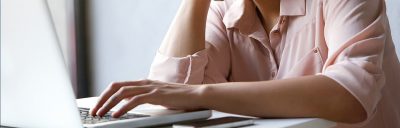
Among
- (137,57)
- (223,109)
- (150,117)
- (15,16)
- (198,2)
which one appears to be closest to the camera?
(15,16)

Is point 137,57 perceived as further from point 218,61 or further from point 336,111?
point 336,111

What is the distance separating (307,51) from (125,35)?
1.35 m

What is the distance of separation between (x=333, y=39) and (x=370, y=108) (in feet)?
0.51

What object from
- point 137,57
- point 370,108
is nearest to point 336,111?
point 370,108

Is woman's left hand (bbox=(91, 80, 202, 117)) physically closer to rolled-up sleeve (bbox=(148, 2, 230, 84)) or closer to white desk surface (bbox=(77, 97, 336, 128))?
white desk surface (bbox=(77, 97, 336, 128))

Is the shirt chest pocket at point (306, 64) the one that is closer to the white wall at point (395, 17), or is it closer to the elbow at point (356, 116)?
the elbow at point (356, 116)

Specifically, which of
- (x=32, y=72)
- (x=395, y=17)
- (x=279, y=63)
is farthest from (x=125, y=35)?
(x=32, y=72)

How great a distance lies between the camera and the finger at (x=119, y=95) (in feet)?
2.75

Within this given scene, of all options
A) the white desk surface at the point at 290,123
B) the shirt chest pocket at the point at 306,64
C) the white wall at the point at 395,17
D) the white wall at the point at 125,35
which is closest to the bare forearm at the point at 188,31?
the shirt chest pocket at the point at 306,64

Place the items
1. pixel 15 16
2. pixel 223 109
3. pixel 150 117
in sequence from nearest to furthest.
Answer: pixel 15 16 < pixel 150 117 < pixel 223 109

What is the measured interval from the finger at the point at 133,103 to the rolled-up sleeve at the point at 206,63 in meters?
0.37

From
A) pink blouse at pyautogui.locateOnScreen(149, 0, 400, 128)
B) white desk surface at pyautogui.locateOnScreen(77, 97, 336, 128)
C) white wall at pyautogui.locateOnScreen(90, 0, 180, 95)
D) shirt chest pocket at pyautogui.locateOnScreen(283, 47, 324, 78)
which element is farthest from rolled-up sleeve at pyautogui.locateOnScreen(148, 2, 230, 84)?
white wall at pyautogui.locateOnScreen(90, 0, 180, 95)

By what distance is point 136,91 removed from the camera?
0.86m

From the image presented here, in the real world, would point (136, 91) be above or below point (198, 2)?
below
